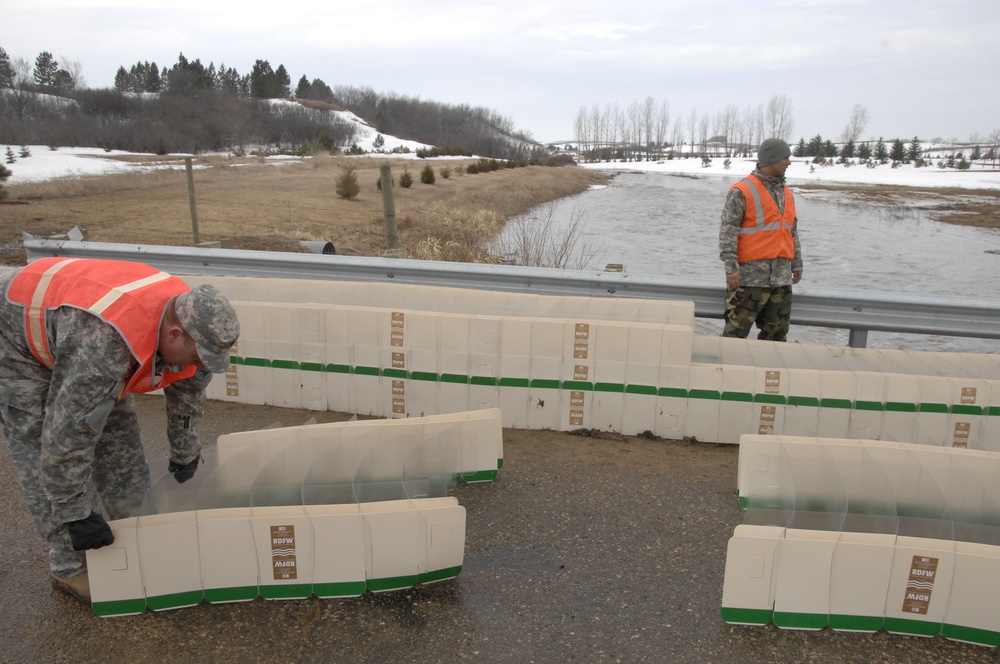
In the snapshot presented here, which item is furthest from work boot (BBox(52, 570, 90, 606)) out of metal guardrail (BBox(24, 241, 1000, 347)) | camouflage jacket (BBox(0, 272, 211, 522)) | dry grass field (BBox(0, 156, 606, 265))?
dry grass field (BBox(0, 156, 606, 265))

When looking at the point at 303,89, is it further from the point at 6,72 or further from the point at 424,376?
the point at 424,376

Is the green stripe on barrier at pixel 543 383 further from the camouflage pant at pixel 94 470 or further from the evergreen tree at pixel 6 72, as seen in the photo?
the evergreen tree at pixel 6 72

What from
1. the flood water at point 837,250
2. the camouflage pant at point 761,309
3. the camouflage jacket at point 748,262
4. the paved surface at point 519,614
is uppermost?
the camouflage jacket at point 748,262

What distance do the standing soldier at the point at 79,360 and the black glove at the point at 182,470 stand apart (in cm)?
34

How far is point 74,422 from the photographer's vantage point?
2652mm


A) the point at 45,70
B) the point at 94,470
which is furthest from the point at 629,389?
the point at 45,70

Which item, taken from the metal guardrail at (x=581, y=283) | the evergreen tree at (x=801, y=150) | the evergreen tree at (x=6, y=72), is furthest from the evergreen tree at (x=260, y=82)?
the metal guardrail at (x=581, y=283)

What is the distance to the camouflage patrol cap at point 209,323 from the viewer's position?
2613mm

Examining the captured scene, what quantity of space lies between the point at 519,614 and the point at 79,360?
1947mm

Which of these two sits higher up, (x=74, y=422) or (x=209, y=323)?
(x=209, y=323)

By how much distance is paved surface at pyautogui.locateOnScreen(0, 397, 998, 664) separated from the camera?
281cm

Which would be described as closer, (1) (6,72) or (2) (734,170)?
(1) (6,72)

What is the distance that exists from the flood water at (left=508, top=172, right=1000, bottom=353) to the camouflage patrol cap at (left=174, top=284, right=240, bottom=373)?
15.1 ft

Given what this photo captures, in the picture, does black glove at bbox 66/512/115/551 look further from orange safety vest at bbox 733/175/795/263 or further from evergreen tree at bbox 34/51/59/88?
evergreen tree at bbox 34/51/59/88
